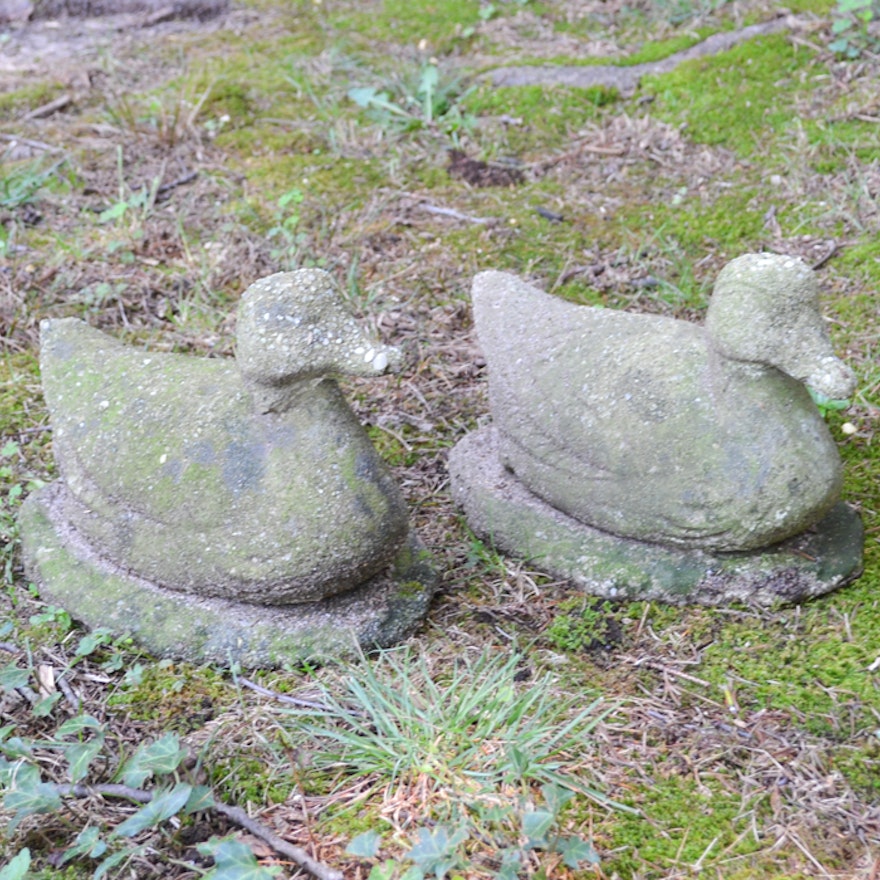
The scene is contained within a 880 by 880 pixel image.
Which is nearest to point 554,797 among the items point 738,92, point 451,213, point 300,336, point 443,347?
point 300,336

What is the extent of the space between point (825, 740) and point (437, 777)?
98cm

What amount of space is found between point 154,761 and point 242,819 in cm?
25

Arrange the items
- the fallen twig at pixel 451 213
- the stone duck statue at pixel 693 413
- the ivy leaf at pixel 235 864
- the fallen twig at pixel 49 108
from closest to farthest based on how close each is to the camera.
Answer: the ivy leaf at pixel 235 864
the stone duck statue at pixel 693 413
the fallen twig at pixel 451 213
the fallen twig at pixel 49 108

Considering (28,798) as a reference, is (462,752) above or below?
below

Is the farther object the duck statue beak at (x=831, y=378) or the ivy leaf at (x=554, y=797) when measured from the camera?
the duck statue beak at (x=831, y=378)

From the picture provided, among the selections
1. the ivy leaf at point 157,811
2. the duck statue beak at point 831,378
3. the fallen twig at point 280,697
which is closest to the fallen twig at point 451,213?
the duck statue beak at point 831,378

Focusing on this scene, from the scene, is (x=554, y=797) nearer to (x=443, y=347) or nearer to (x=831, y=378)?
(x=831, y=378)

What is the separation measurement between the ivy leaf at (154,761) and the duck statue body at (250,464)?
53 cm

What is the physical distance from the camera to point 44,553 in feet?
10.6

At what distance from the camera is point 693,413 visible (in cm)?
304

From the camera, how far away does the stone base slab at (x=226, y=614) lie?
2988mm

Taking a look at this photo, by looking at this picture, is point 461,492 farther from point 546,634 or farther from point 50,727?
point 50,727

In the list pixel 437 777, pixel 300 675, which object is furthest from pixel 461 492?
pixel 437 777

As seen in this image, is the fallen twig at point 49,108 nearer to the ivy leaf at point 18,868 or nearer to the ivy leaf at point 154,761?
the ivy leaf at point 154,761
